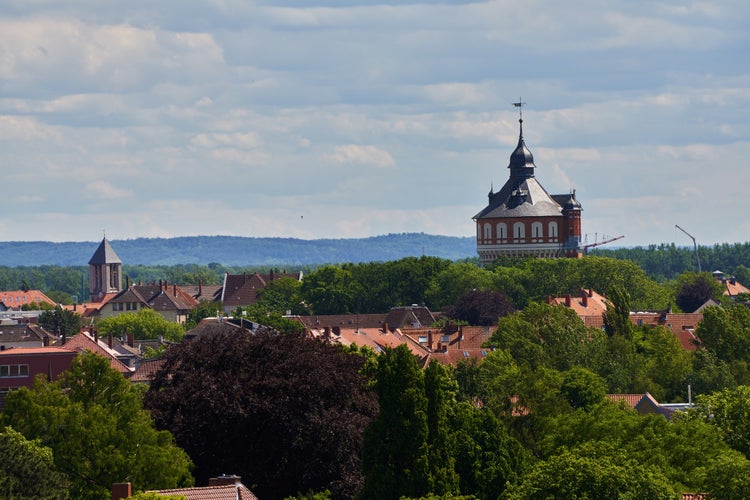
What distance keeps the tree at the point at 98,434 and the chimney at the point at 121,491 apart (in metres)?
3.14

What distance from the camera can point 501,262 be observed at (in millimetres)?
177750

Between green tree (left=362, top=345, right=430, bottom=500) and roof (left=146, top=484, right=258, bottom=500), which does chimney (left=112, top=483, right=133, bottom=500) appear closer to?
roof (left=146, top=484, right=258, bottom=500)

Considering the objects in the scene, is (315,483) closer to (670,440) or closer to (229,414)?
(229,414)

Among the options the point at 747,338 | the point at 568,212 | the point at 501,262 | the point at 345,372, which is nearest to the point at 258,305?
Answer: the point at 501,262

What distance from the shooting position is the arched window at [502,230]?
186250 millimetres

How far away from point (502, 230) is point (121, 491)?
454 ft

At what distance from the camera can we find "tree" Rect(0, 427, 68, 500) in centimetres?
4788

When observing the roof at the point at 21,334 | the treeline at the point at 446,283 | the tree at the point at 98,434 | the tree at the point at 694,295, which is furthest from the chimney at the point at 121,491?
the tree at the point at 694,295

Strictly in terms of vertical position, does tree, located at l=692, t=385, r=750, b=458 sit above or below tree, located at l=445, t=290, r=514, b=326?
below

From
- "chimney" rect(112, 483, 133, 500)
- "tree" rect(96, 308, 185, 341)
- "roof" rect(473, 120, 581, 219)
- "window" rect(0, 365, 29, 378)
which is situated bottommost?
"chimney" rect(112, 483, 133, 500)

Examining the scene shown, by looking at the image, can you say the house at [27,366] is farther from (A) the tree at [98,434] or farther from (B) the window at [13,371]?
(A) the tree at [98,434]

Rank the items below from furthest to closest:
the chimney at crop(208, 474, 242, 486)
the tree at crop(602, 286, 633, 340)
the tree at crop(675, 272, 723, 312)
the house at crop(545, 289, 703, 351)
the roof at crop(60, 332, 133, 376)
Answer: the tree at crop(675, 272, 723, 312) → the house at crop(545, 289, 703, 351) → the tree at crop(602, 286, 633, 340) → the roof at crop(60, 332, 133, 376) → the chimney at crop(208, 474, 242, 486)

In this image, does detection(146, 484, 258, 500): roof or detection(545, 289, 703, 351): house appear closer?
detection(146, 484, 258, 500): roof

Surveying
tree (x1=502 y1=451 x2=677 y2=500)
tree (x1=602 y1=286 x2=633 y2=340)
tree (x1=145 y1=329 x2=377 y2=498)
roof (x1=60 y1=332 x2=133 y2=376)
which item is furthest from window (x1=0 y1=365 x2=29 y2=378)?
tree (x1=502 y1=451 x2=677 y2=500)
